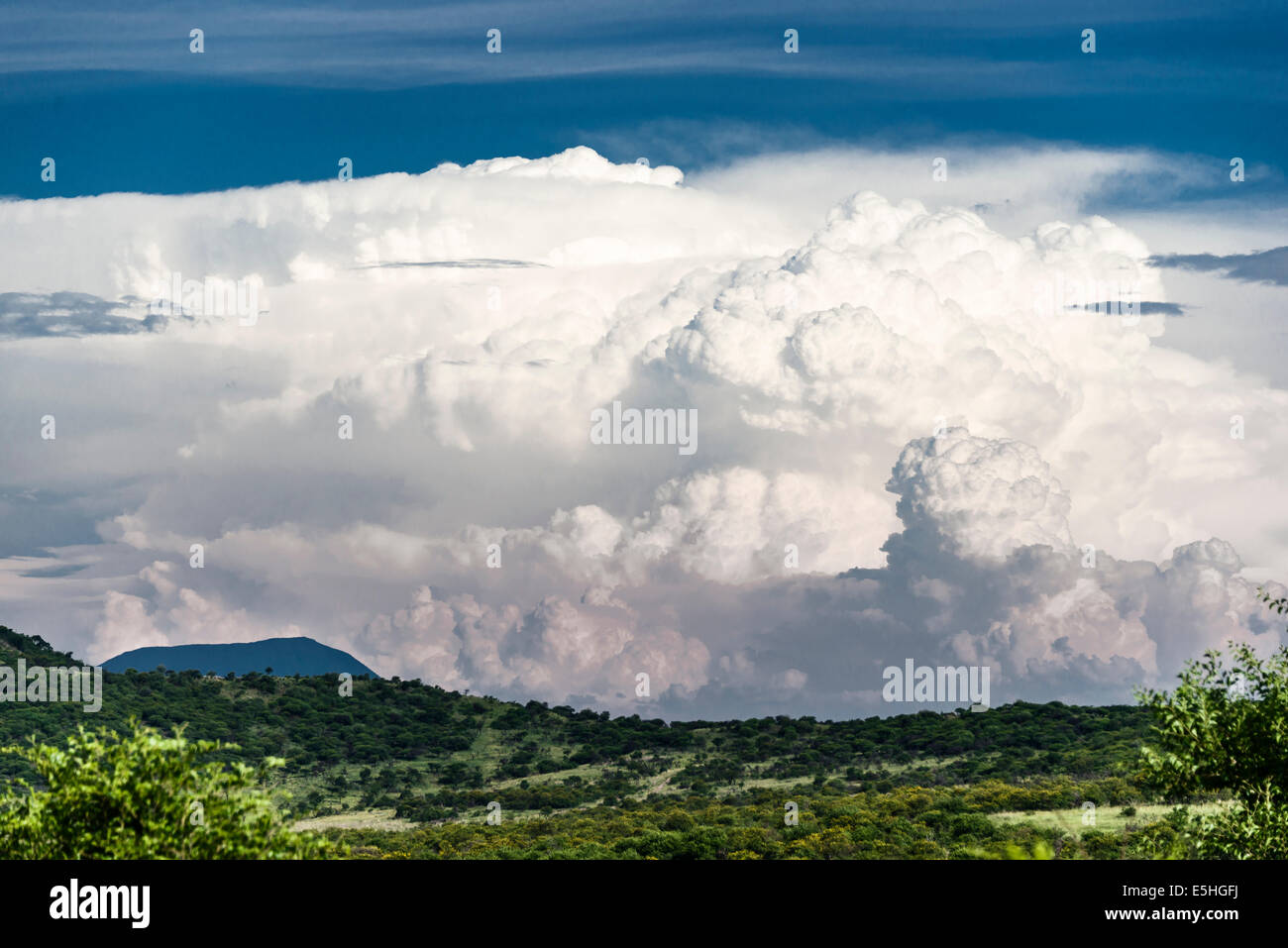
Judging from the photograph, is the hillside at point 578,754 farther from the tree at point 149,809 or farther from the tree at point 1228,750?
the tree at point 149,809

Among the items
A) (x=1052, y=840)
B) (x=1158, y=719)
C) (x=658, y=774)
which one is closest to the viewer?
(x=1158, y=719)

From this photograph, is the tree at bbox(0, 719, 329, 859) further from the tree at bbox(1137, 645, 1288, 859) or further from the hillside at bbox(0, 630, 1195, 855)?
the hillside at bbox(0, 630, 1195, 855)

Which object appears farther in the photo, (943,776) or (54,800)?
(943,776)

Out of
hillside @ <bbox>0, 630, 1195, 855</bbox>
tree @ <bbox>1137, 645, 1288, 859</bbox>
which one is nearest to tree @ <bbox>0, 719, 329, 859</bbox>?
tree @ <bbox>1137, 645, 1288, 859</bbox>

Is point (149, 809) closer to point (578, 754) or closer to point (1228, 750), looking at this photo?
point (1228, 750)
